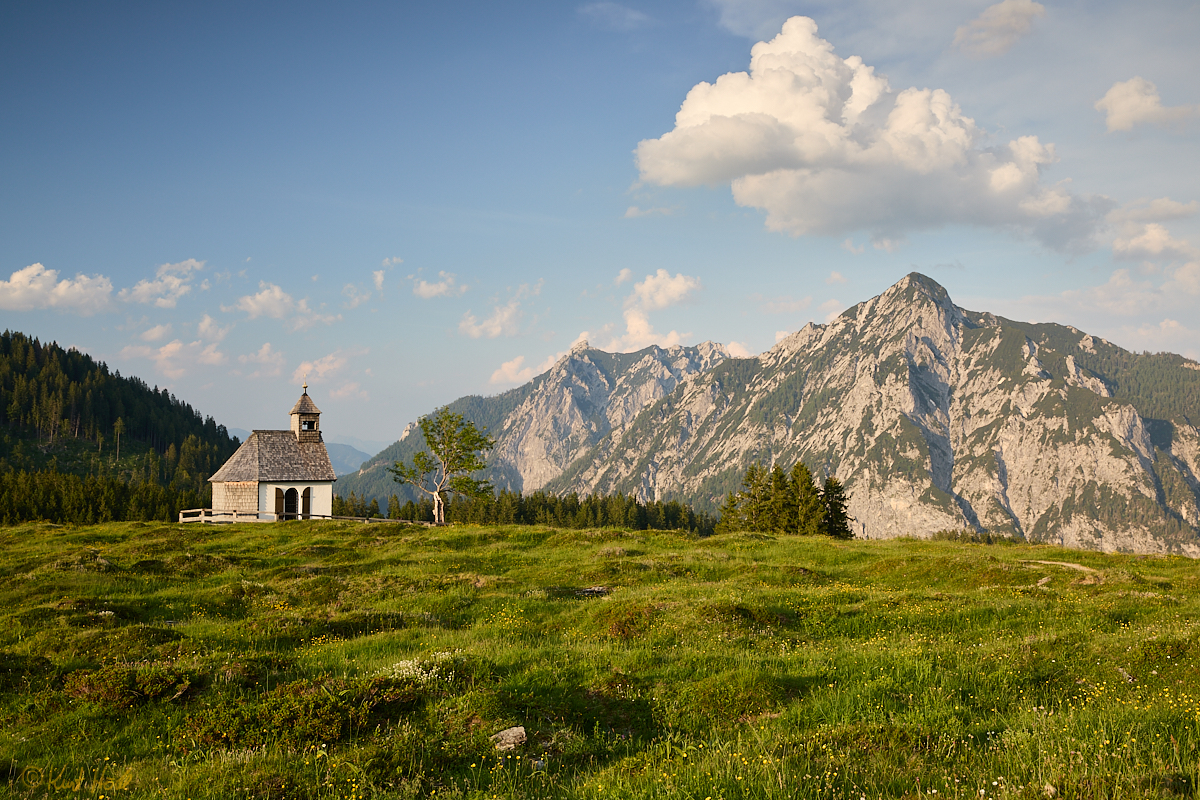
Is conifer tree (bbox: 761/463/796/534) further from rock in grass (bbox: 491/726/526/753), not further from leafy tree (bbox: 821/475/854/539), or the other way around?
rock in grass (bbox: 491/726/526/753)

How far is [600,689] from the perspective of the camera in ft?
39.6

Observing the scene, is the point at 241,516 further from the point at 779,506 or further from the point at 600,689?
the point at 600,689

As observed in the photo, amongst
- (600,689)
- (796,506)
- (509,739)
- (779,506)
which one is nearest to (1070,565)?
(600,689)

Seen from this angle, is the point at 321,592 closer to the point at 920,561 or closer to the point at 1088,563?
the point at 920,561

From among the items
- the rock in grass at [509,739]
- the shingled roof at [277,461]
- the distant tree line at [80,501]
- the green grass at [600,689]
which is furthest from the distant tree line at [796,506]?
the distant tree line at [80,501]

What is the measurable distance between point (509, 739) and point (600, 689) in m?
2.99

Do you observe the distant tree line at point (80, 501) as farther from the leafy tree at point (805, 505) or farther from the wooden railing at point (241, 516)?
the leafy tree at point (805, 505)

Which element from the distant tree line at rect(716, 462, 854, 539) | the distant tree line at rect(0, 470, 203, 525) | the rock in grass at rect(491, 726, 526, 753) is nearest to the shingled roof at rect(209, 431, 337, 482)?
the distant tree line at rect(0, 470, 203, 525)

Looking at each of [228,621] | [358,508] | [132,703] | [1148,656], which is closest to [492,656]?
[132,703]

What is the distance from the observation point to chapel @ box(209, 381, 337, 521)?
6869 cm

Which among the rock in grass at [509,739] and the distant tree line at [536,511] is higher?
the rock in grass at [509,739]

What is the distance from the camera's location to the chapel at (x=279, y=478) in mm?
68688

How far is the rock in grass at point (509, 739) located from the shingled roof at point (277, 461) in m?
67.4

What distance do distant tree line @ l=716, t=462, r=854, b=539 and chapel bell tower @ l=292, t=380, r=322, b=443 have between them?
54.9 metres
